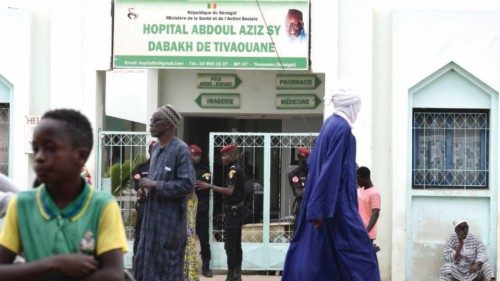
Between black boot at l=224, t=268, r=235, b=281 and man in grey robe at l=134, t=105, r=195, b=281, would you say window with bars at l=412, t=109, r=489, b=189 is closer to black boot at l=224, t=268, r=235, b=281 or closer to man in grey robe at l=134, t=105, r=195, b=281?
black boot at l=224, t=268, r=235, b=281

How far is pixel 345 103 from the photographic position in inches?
287

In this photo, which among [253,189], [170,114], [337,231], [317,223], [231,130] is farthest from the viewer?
[231,130]

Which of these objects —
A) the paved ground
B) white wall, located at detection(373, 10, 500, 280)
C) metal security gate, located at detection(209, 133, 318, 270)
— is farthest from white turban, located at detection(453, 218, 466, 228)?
the paved ground

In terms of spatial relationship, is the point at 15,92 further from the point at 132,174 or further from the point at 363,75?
the point at 363,75

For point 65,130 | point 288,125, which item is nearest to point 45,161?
point 65,130

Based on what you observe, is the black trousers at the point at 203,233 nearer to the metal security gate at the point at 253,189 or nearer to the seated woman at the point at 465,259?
the metal security gate at the point at 253,189

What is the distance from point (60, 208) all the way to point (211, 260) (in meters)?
9.99

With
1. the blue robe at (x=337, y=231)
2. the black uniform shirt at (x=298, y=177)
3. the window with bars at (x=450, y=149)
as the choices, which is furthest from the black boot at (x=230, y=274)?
the blue robe at (x=337, y=231)

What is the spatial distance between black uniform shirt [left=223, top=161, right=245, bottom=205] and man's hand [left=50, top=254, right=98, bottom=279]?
29.6ft

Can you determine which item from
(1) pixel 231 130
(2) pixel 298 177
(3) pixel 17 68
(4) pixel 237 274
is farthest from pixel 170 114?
(1) pixel 231 130

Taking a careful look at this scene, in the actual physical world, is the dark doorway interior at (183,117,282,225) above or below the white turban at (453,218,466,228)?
above

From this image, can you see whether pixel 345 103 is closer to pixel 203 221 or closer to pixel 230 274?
pixel 230 274

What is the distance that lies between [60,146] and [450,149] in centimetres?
1041

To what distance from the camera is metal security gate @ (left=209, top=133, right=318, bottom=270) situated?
13.5 metres
